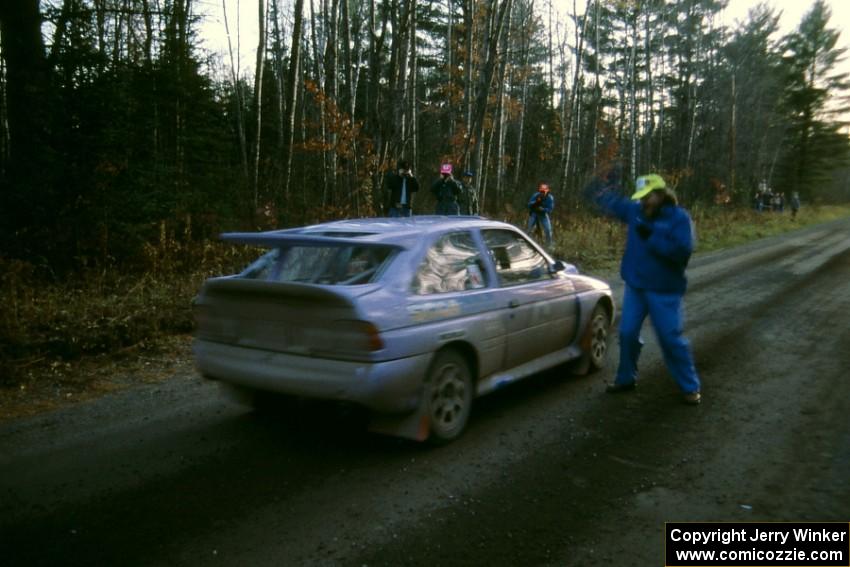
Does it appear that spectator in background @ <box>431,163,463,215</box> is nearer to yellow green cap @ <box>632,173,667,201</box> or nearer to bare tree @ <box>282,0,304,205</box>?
bare tree @ <box>282,0,304,205</box>

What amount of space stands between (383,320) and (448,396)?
91 centimetres

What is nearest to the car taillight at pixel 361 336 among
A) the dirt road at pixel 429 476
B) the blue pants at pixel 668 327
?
the dirt road at pixel 429 476

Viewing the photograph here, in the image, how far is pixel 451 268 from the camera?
5.18 meters

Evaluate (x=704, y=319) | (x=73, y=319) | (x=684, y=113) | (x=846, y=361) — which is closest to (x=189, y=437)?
(x=73, y=319)

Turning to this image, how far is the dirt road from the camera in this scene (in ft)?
11.2

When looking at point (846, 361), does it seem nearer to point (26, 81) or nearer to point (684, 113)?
point (26, 81)

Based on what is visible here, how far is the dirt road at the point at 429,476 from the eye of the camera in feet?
11.2

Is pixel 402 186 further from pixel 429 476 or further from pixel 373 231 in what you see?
pixel 429 476

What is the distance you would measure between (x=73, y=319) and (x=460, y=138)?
2117 cm

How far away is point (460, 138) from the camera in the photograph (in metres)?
27.1

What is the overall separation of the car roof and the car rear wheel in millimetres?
946

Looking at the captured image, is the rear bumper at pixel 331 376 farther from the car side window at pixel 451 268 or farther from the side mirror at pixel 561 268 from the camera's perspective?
the side mirror at pixel 561 268

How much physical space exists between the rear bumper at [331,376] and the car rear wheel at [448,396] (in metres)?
0.18

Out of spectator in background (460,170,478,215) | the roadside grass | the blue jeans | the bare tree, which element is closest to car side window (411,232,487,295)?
the roadside grass
